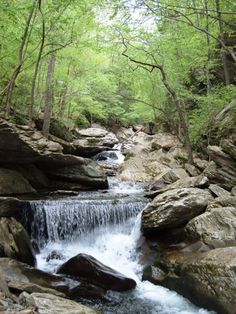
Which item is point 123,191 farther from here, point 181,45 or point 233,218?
point 181,45

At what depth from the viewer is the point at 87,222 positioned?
35.7 feet

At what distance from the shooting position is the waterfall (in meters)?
10.5

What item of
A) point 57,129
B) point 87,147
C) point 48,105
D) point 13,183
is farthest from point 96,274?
point 87,147

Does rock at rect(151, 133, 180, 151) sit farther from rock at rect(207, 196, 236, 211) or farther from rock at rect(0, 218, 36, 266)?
rock at rect(0, 218, 36, 266)

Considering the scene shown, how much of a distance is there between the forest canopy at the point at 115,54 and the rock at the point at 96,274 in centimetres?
701

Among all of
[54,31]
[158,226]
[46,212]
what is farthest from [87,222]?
[54,31]

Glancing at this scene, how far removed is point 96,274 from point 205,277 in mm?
2461

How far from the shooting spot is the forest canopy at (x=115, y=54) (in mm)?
13047

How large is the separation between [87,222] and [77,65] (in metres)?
12.3

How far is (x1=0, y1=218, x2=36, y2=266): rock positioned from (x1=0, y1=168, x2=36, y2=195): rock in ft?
12.2

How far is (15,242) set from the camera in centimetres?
855

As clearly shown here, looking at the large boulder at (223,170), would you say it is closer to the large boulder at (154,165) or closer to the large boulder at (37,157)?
the large boulder at (154,165)

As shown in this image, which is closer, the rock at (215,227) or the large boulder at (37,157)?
the rock at (215,227)

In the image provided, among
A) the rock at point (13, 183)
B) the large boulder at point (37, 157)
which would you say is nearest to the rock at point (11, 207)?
the large boulder at point (37, 157)
